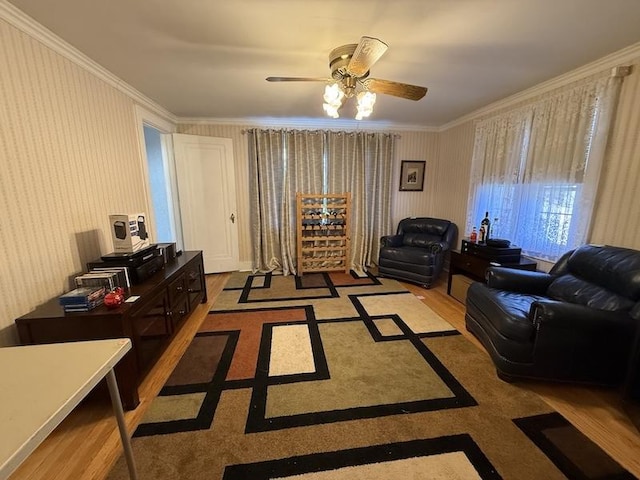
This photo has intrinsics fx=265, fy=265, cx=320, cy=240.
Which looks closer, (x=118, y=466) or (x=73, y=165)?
(x=118, y=466)

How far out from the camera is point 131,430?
155 cm

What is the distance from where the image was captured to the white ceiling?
152 cm

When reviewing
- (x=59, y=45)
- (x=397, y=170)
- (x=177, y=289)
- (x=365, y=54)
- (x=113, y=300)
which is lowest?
(x=177, y=289)

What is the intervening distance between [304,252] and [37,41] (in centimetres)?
332

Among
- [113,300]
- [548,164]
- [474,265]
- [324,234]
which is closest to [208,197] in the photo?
[324,234]

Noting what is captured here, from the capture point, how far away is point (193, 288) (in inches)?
113

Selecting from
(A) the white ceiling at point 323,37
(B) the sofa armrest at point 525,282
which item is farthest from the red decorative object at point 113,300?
(B) the sofa armrest at point 525,282

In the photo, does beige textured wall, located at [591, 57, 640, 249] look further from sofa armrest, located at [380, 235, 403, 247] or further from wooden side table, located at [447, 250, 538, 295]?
sofa armrest, located at [380, 235, 403, 247]

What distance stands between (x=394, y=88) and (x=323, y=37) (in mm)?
601

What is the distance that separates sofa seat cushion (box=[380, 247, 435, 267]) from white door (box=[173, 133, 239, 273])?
93.8 inches

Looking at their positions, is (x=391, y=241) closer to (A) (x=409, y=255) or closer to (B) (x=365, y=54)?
(A) (x=409, y=255)

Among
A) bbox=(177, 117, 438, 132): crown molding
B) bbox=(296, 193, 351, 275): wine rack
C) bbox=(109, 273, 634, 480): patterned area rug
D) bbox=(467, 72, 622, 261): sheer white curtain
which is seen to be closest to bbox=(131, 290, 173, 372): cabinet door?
bbox=(109, 273, 634, 480): patterned area rug

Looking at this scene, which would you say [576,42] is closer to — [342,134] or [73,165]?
[342,134]

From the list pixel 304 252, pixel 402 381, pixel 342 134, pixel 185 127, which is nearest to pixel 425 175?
pixel 342 134
